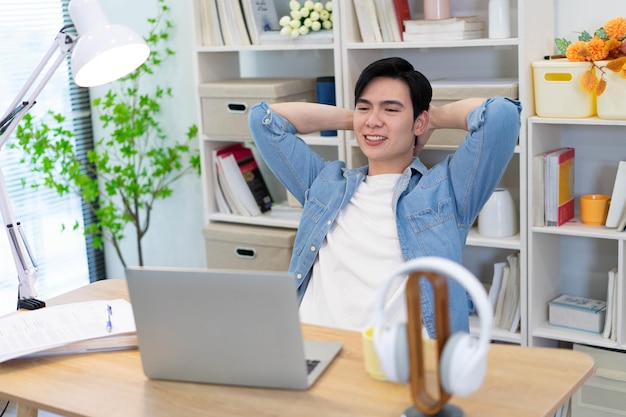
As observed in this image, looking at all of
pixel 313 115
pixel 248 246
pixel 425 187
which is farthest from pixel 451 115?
pixel 248 246

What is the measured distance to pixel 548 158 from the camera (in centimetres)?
290

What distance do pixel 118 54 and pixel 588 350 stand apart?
1.83 metres

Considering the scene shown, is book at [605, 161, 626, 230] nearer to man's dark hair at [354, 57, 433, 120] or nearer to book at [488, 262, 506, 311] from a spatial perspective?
book at [488, 262, 506, 311]

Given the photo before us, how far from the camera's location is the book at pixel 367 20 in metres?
3.08

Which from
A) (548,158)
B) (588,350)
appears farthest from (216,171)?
(588,350)

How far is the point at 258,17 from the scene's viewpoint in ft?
11.0

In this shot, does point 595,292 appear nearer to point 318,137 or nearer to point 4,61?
point 318,137

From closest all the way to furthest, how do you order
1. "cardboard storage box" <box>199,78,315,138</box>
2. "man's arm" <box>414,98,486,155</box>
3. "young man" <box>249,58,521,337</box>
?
"young man" <box>249,58,521,337</box>
"man's arm" <box>414,98,486,155</box>
"cardboard storage box" <box>199,78,315,138</box>

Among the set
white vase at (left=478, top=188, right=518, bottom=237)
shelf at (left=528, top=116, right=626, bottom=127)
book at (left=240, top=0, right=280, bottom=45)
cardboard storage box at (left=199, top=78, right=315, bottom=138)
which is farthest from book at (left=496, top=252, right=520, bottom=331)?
book at (left=240, top=0, right=280, bottom=45)

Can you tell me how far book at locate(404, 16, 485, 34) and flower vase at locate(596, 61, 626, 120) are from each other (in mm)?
443

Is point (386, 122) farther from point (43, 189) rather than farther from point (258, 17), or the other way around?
point (43, 189)

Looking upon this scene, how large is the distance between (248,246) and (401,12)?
1.05 m

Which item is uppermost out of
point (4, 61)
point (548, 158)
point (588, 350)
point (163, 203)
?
point (4, 61)

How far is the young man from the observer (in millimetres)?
2227
